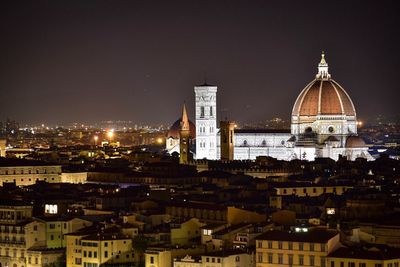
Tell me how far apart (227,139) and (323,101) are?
1016 cm

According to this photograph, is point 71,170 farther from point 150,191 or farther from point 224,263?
point 224,263

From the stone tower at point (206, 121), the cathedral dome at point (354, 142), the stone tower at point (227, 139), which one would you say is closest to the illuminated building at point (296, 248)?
the stone tower at point (227, 139)

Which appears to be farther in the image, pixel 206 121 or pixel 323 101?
pixel 206 121

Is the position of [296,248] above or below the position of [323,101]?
below

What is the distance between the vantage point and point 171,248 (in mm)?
71875

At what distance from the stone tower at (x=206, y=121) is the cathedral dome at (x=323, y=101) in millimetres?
8511

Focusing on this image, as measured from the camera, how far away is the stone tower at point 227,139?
14862cm

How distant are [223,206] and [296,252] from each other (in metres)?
16.6

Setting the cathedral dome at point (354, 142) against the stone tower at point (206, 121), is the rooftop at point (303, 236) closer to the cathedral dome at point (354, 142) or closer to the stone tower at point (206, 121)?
the cathedral dome at point (354, 142)

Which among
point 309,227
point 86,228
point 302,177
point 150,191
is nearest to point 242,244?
point 309,227

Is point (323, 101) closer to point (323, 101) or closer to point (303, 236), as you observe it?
point (323, 101)

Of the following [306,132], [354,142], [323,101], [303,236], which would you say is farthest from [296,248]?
[306,132]

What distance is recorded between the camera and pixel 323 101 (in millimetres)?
154375

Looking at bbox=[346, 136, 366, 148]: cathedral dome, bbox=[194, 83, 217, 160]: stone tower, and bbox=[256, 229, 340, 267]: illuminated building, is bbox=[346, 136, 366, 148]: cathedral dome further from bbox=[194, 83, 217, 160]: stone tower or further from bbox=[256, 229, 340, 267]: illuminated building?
bbox=[256, 229, 340, 267]: illuminated building
